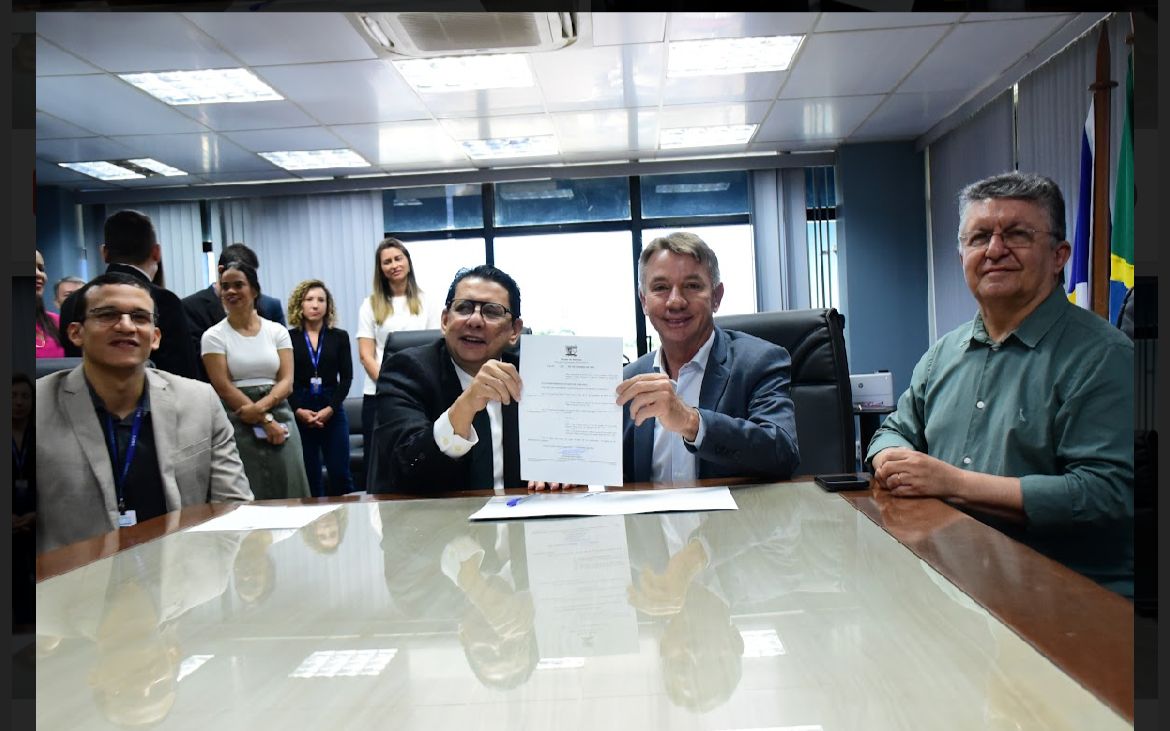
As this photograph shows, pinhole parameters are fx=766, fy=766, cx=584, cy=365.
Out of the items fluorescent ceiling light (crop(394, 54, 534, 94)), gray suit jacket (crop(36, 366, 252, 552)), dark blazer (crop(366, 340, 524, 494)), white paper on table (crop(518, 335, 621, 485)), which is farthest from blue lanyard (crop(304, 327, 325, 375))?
white paper on table (crop(518, 335, 621, 485))

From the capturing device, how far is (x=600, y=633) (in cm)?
73

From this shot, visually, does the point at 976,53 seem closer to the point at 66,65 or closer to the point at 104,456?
the point at 104,456

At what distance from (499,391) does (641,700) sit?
37.4 inches

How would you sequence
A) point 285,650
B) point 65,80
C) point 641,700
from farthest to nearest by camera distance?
point 65,80 → point 285,650 → point 641,700

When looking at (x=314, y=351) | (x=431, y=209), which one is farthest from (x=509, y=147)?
(x=314, y=351)

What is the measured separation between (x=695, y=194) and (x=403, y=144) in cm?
291

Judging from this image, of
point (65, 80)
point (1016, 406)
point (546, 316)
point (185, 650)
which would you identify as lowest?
point (185, 650)

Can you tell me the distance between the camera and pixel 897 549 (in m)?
1.00

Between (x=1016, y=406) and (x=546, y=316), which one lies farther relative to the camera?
(x=546, y=316)

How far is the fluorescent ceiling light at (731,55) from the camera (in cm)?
441

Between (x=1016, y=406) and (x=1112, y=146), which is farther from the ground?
(x=1112, y=146)

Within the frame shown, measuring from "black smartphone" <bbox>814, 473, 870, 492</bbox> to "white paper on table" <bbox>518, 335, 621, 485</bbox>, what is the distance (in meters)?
0.42

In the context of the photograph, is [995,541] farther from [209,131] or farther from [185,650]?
[209,131]

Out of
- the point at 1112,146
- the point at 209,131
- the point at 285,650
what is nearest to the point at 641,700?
the point at 285,650
